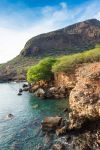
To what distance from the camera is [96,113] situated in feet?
127

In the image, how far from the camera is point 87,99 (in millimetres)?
40188

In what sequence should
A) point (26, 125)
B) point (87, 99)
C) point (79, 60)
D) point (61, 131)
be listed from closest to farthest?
1. point (61, 131)
2. point (87, 99)
3. point (26, 125)
4. point (79, 60)

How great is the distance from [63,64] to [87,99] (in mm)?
39208

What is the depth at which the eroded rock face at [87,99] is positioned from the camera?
39031mm

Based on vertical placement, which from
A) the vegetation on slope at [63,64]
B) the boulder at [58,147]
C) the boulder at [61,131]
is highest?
the vegetation on slope at [63,64]

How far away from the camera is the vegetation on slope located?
70375 millimetres

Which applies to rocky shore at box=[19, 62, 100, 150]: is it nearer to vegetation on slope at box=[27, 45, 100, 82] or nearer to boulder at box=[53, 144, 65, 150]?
boulder at box=[53, 144, 65, 150]

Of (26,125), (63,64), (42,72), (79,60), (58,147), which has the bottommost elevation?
(58,147)

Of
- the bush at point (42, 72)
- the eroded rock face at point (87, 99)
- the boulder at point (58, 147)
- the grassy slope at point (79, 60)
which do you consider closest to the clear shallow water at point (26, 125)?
the boulder at point (58, 147)

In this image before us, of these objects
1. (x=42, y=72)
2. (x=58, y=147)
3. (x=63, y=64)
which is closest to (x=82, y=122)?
(x=58, y=147)

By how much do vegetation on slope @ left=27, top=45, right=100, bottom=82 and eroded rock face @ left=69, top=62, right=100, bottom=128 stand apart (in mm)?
23664

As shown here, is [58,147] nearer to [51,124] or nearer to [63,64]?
[51,124]

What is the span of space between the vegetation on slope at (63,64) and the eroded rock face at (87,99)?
23664 millimetres

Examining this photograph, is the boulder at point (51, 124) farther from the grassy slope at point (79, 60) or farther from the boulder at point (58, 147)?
the grassy slope at point (79, 60)
